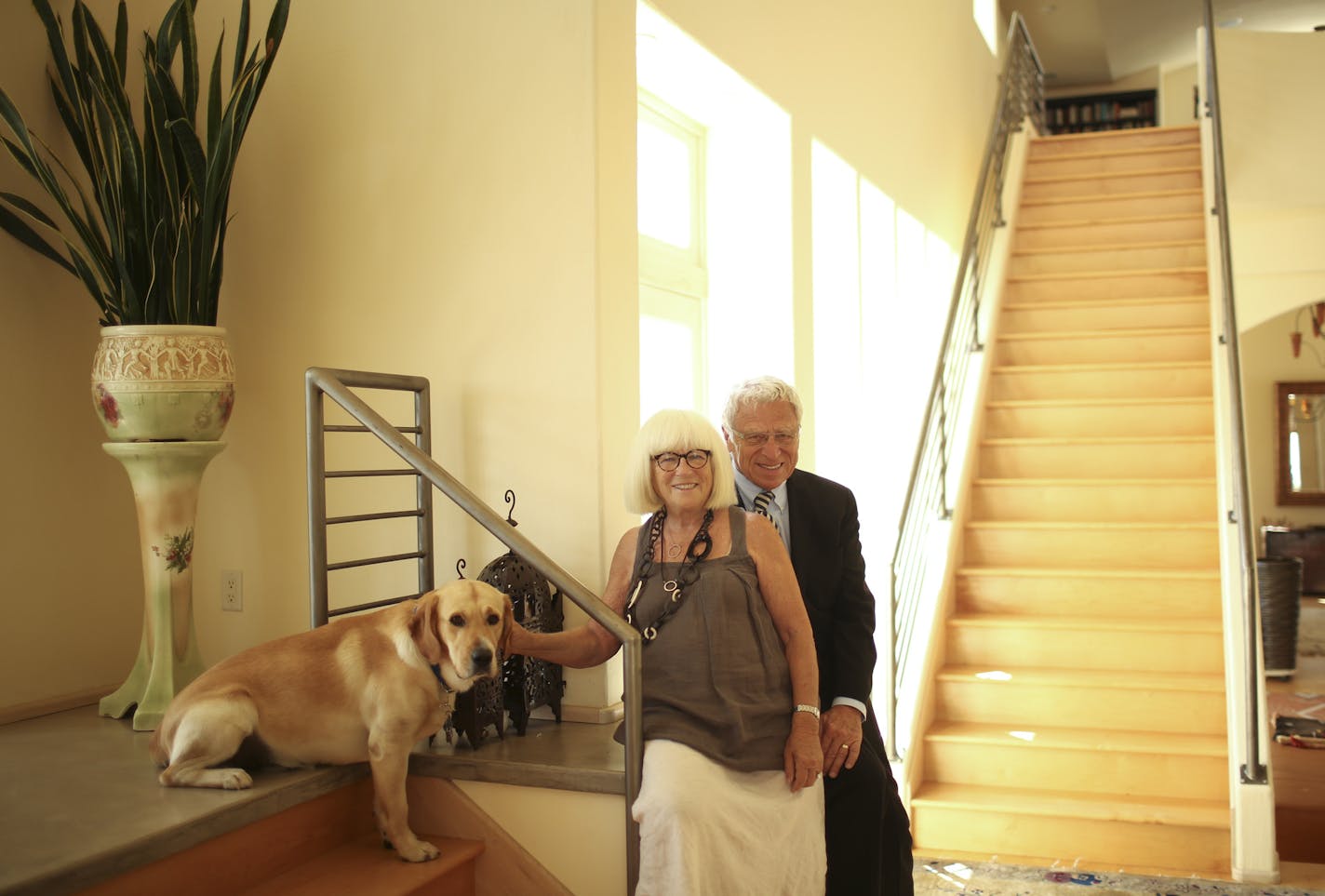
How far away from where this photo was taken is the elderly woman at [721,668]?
6.73ft

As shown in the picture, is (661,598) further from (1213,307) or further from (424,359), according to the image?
(1213,307)

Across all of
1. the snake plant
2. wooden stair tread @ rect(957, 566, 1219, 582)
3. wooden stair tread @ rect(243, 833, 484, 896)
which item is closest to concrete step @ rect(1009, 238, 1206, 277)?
wooden stair tread @ rect(957, 566, 1219, 582)

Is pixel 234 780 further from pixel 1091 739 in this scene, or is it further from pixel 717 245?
pixel 1091 739

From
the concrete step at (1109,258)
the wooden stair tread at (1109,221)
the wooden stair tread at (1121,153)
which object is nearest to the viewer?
the concrete step at (1109,258)

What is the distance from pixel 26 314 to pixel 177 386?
2.28 ft

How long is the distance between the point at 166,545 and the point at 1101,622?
3495 mm

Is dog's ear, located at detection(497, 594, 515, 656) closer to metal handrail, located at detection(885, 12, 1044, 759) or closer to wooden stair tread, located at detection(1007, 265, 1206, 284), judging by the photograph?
metal handrail, located at detection(885, 12, 1044, 759)

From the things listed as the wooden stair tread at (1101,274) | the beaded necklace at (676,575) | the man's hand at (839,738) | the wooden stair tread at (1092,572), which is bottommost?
the man's hand at (839,738)

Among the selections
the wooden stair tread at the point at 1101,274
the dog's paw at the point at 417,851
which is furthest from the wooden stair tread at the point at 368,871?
the wooden stair tread at the point at 1101,274

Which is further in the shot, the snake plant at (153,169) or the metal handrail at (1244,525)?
the metal handrail at (1244,525)

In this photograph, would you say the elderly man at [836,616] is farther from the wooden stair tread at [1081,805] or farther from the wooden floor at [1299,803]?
the wooden floor at [1299,803]

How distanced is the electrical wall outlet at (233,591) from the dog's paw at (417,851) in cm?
125

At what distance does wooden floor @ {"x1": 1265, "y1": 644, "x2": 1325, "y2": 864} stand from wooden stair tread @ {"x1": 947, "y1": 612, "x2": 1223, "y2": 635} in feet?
1.83

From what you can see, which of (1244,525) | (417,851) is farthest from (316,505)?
(1244,525)
